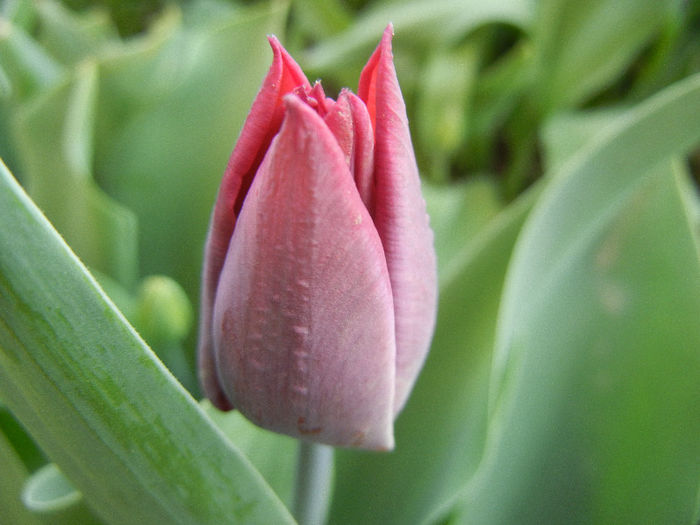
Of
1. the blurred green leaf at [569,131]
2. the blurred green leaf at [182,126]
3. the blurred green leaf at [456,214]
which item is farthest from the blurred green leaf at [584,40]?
the blurred green leaf at [182,126]

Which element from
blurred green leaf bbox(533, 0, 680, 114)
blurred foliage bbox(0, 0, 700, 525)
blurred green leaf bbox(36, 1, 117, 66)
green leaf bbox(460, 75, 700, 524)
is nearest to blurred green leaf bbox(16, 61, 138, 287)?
blurred foliage bbox(0, 0, 700, 525)

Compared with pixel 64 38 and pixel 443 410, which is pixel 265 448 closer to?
pixel 443 410

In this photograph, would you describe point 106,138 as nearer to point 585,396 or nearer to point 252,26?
point 252,26

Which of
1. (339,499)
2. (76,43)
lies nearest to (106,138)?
(76,43)

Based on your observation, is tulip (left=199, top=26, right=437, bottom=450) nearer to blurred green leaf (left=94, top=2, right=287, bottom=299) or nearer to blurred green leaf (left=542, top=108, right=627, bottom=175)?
blurred green leaf (left=94, top=2, right=287, bottom=299)

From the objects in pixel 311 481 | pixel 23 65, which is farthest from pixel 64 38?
Answer: pixel 311 481

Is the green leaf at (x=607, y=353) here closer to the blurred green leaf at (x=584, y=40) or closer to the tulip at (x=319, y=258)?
the tulip at (x=319, y=258)

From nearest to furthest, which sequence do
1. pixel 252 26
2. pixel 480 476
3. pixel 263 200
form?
1. pixel 263 200
2. pixel 480 476
3. pixel 252 26
